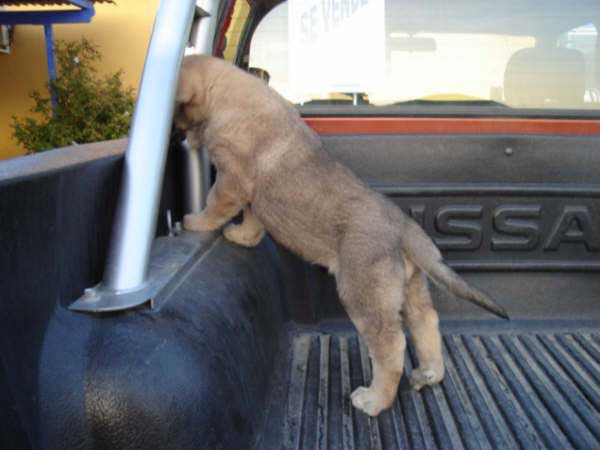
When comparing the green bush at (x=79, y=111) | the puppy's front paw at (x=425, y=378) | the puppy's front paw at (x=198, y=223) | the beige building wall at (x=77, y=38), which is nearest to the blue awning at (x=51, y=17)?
the green bush at (x=79, y=111)

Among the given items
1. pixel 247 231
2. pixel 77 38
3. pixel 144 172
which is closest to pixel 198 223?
pixel 247 231

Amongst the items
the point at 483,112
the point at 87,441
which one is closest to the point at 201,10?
the point at 483,112

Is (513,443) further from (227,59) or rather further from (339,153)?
(227,59)

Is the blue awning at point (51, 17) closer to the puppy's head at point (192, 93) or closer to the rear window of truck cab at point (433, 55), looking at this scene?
the rear window of truck cab at point (433, 55)

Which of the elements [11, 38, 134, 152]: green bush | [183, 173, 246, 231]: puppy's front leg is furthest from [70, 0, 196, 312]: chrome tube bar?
[11, 38, 134, 152]: green bush

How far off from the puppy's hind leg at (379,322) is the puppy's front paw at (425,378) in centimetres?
20

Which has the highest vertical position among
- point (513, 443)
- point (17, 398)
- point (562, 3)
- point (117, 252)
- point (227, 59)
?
point (562, 3)

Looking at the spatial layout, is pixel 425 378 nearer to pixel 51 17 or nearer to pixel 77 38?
pixel 51 17

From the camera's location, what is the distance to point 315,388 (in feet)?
7.53

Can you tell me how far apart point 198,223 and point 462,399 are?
1.30m

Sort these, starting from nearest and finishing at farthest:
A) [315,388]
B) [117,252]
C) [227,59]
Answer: [117,252] < [315,388] < [227,59]

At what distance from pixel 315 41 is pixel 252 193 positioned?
0.90 meters

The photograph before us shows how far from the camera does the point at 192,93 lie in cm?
222

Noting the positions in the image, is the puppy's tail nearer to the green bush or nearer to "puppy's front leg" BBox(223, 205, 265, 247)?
"puppy's front leg" BBox(223, 205, 265, 247)
